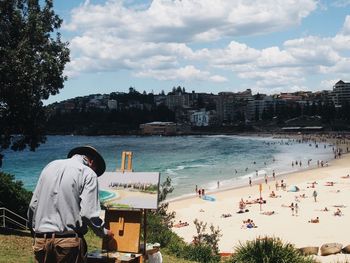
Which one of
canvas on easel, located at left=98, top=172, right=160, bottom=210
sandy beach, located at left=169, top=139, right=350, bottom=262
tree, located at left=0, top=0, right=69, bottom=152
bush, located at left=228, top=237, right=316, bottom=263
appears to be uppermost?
tree, located at left=0, top=0, right=69, bottom=152

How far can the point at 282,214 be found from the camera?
30.8 m

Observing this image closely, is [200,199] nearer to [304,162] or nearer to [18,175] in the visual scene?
[304,162]

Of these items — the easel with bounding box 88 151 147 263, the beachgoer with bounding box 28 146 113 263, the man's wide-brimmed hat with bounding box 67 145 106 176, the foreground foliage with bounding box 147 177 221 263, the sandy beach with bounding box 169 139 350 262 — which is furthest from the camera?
the sandy beach with bounding box 169 139 350 262

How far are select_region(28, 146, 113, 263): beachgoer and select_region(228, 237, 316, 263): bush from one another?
19.1 feet

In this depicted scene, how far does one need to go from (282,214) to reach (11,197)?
66.8ft

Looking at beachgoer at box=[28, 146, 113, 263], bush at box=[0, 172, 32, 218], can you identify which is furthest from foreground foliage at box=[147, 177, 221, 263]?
beachgoer at box=[28, 146, 113, 263]

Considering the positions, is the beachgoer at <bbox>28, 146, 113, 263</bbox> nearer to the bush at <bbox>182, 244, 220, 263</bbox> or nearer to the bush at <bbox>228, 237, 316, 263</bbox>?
the bush at <bbox>228, 237, 316, 263</bbox>

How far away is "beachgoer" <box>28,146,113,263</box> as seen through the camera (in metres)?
3.92

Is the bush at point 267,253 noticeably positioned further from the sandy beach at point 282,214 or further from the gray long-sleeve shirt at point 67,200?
the sandy beach at point 282,214

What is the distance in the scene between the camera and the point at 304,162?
229 ft

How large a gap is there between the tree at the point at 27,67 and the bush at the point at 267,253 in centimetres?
693

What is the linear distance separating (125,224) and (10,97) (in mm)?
8193

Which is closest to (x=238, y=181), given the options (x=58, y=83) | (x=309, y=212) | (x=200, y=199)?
(x=200, y=199)

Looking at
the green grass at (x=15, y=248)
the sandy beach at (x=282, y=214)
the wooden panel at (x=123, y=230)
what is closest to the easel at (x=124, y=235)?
the wooden panel at (x=123, y=230)
